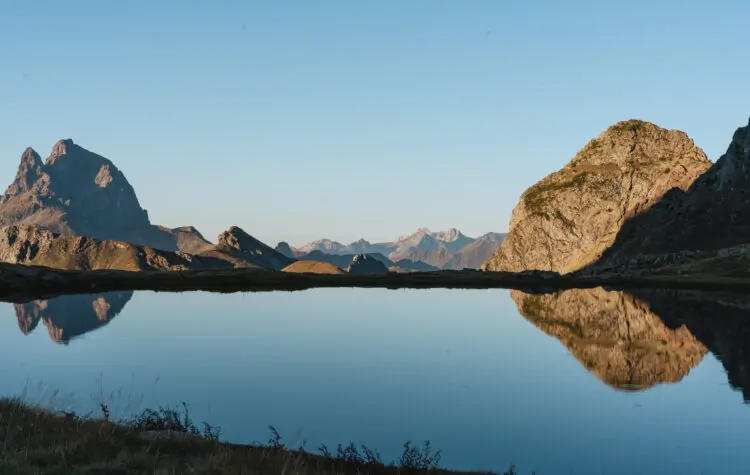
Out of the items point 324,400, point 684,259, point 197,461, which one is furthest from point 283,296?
point 684,259

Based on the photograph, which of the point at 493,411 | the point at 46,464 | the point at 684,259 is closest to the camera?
the point at 46,464

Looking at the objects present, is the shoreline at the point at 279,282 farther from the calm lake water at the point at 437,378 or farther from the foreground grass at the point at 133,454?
the foreground grass at the point at 133,454

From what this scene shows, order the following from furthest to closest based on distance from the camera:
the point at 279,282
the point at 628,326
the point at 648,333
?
1. the point at 279,282
2. the point at 628,326
3. the point at 648,333

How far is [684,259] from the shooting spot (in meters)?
199

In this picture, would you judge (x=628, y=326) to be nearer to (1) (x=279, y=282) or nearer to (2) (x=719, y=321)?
(2) (x=719, y=321)

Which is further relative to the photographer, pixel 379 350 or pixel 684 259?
pixel 684 259

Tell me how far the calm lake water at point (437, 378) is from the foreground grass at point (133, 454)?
3475 millimetres

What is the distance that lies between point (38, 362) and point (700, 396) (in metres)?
47.2

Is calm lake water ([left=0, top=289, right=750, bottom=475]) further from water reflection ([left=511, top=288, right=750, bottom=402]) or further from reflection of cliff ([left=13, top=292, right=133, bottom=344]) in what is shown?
reflection of cliff ([left=13, top=292, right=133, bottom=344])

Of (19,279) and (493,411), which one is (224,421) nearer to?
(493,411)

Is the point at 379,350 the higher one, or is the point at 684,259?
the point at 684,259

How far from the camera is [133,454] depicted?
17672 mm

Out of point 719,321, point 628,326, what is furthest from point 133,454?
point 719,321

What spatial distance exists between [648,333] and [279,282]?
4339 inches
